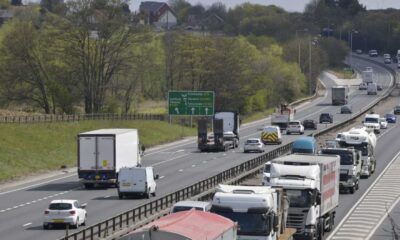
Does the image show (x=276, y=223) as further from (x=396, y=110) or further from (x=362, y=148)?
(x=396, y=110)

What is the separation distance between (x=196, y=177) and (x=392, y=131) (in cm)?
5235

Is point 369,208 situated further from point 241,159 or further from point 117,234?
point 241,159

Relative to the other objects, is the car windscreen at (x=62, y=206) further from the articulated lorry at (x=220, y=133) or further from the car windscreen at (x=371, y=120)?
the car windscreen at (x=371, y=120)

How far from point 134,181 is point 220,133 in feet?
121

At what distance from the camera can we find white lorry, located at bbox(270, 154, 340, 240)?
4056cm

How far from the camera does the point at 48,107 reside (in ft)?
382

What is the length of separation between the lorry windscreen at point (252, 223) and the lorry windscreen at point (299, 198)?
Answer: 7.54 metres

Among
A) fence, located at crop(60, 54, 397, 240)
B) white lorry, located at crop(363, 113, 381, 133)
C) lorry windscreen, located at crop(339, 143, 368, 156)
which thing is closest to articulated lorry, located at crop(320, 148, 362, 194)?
fence, located at crop(60, 54, 397, 240)

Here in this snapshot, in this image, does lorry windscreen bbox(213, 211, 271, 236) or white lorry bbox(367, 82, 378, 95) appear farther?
white lorry bbox(367, 82, 378, 95)

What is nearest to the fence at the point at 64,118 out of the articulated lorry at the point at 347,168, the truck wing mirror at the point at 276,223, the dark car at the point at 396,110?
the articulated lorry at the point at 347,168

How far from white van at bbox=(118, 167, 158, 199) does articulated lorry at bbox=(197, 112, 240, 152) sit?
33.8m

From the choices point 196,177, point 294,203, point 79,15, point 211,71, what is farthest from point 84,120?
point 294,203

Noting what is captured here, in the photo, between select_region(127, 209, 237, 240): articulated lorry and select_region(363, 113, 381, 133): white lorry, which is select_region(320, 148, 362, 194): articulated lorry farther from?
select_region(363, 113, 381, 133): white lorry

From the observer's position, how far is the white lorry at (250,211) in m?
32.8
